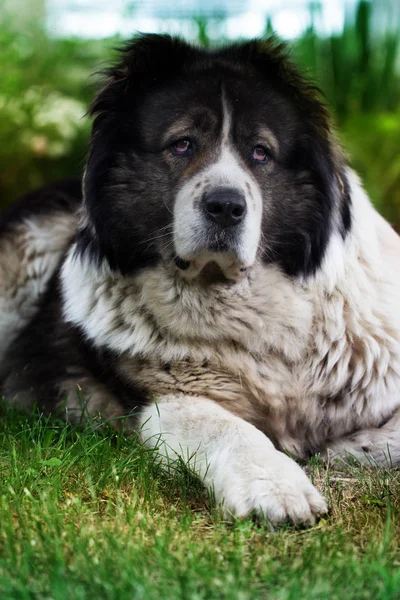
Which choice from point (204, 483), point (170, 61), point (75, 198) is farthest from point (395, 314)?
point (75, 198)

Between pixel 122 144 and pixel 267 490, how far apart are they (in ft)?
5.09

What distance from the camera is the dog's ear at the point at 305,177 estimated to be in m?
3.32

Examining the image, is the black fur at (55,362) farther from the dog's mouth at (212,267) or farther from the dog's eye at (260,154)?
the dog's eye at (260,154)

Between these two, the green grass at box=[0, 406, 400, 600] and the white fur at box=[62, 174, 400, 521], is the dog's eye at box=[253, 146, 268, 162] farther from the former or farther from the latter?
the green grass at box=[0, 406, 400, 600]

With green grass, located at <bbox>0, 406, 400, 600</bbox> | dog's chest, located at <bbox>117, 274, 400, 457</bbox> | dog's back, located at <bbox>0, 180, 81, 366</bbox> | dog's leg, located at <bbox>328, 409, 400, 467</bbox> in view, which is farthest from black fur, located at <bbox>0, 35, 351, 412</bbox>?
dog's back, located at <bbox>0, 180, 81, 366</bbox>

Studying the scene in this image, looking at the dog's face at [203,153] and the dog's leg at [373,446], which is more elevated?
the dog's face at [203,153]

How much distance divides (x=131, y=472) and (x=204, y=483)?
0.93 ft

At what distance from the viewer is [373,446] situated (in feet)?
10.8

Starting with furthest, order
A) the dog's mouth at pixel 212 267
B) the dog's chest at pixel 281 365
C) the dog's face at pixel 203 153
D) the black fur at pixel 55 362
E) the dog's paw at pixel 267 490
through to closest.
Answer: the black fur at pixel 55 362 → the dog's chest at pixel 281 365 → the dog's face at pixel 203 153 → the dog's mouth at pixel 212 267 → the dog's paw at pixel 267 490

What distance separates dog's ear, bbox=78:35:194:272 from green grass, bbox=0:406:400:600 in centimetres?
77

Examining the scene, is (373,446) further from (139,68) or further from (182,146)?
(139,68)

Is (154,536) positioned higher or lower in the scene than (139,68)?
lower

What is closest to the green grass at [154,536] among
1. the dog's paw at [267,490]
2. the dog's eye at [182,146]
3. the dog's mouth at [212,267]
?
the dog's paw at [267,490]

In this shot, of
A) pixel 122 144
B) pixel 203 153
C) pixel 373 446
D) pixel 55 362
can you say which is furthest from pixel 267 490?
pixel 55 362
